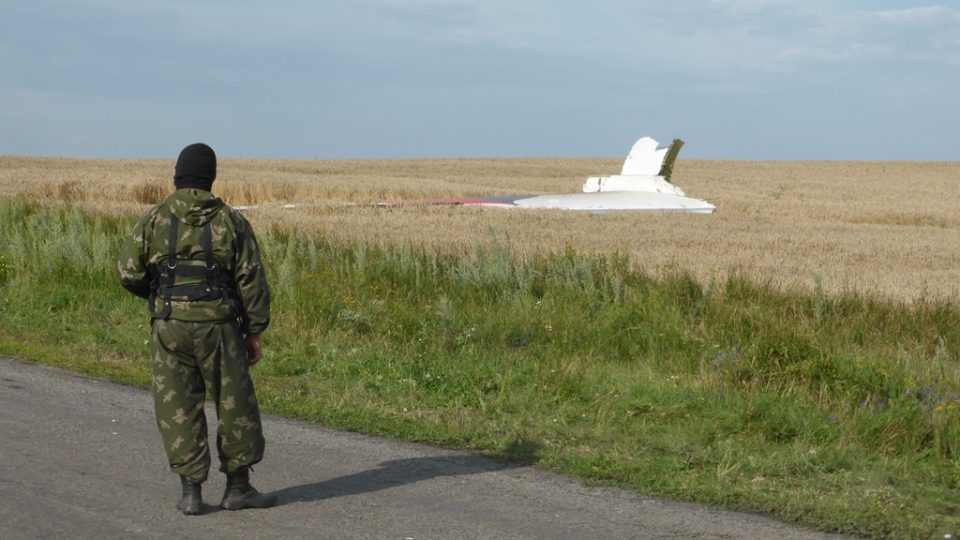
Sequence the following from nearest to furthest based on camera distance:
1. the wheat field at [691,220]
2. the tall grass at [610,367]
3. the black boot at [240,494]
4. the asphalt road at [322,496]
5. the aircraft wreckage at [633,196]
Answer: the asphalt road at [322,496] < the black boot at [240,494] < the tall grass at [610,367] < the wheat field at [691,220] < the aircraft wreckage at [633,196]

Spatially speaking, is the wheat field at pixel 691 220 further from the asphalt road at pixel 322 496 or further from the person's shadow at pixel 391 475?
the asphalt road at pixel 322 496

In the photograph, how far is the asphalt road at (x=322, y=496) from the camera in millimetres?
5172


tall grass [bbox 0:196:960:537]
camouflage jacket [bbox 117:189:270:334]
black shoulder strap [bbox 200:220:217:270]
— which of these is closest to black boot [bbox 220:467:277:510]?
camouflage jacket [bbox 117:189:270:334]

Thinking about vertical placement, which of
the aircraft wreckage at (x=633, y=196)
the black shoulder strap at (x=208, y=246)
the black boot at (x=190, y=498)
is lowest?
the black boot at (x=190, y=498)

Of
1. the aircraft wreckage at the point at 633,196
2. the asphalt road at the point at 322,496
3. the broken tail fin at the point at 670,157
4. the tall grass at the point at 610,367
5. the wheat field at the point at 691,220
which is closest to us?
the asphalt road at the point at 322,496

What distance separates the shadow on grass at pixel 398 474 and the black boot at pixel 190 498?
42cm

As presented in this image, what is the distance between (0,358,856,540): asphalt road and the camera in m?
5.17

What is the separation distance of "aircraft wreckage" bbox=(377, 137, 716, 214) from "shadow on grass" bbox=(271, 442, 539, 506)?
23.8 metres

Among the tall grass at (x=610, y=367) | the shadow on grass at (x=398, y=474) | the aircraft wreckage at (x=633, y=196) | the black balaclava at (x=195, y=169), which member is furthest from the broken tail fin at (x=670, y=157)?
the black balaclava at (x=195, y=169)

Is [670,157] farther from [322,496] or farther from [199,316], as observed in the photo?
[199,316]

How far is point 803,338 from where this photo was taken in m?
9.19

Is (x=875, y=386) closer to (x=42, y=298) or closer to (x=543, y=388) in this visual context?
(x=543, y=388)

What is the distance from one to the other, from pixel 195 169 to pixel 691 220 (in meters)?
23.2

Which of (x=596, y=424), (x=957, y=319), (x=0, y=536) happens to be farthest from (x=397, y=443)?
(x=957, y=319)
